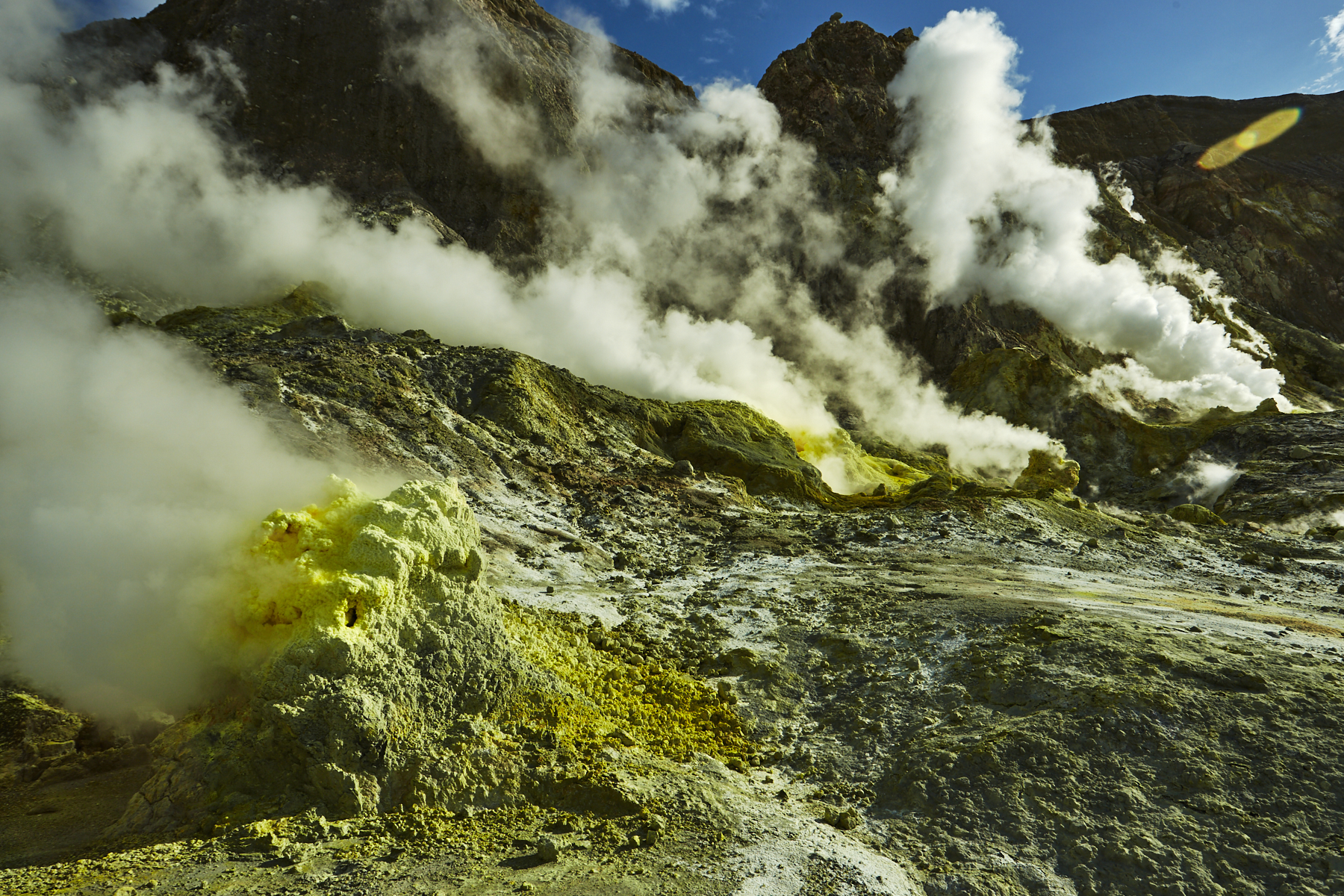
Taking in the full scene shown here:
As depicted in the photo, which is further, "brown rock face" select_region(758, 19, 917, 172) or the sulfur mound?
"brown rock face" select_region(758, 19, 917, 172)

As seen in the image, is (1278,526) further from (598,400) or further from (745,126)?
(745,126)

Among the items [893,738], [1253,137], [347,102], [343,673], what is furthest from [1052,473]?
[1253,137]

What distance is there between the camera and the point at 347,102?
40.2 meters

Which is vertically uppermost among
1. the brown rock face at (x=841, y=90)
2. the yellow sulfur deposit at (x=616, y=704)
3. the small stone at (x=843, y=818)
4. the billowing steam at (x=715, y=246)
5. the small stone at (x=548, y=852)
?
the brown rock face at (x=841, y=90)

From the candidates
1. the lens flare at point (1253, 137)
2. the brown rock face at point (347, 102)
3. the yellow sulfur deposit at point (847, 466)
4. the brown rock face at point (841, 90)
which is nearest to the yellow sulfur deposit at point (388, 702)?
the yellow sulfur deposit at point (847, 466)

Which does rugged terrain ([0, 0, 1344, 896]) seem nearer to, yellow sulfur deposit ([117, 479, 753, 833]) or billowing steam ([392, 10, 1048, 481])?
yellow sulfur deposit ([117, 479, 753, 833])

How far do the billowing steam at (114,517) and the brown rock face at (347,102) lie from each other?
30.6 meters

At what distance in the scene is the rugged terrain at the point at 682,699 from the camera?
15.8 ft

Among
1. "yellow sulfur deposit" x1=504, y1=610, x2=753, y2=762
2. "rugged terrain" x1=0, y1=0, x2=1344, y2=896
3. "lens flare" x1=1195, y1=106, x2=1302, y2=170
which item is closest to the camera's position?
"rugged terrain" x1=0, y1=0, x2=1344, y2=896

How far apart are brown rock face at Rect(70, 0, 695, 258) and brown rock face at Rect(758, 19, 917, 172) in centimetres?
2355

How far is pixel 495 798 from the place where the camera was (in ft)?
17.1

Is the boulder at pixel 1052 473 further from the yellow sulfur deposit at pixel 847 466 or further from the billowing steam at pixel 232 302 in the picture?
the billowing steam at pixel 232 302

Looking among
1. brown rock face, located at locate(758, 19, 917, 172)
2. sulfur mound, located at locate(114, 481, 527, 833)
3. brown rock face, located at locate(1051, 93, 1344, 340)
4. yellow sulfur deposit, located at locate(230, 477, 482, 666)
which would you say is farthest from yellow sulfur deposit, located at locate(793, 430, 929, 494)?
brown rock face, located at locate(1051, 93, 1344, 340)

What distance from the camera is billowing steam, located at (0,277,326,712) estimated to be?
622 centimetres
